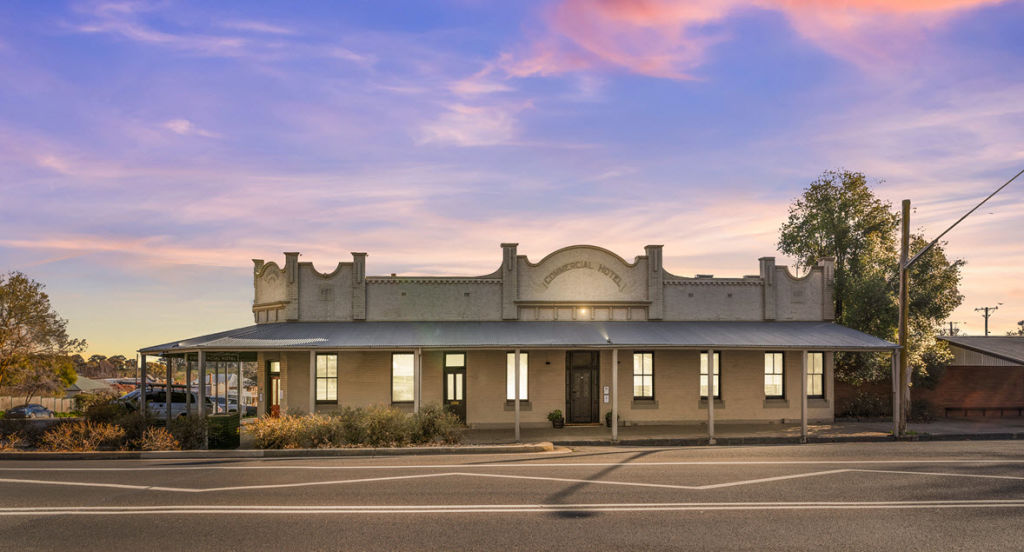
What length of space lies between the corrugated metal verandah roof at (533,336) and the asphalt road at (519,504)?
495 cm

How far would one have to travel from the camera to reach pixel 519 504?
10789 millimetres

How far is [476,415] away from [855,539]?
15.4 meters

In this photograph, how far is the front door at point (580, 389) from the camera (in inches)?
935

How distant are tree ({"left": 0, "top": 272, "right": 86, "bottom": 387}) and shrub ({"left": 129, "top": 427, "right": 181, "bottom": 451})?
28.4 metres

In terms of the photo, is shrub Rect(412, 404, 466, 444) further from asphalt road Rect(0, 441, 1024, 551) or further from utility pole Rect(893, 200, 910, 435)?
utility pole Rect(893, 200, 910, 435)

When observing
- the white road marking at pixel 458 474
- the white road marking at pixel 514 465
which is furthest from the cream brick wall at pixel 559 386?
the white road marking at pixel 458 474

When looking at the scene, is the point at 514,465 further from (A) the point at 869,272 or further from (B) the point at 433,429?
(A) the point at 869,272

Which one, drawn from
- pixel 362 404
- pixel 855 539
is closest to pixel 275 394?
pixel 362 404

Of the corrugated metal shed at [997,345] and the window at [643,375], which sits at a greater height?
the corrugated metal shed at [997,345]

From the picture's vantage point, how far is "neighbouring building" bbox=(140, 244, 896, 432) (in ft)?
76.1

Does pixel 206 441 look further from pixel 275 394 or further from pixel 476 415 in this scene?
pixel 476 415

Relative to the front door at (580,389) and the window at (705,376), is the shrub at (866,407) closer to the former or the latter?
the window at (705,376)

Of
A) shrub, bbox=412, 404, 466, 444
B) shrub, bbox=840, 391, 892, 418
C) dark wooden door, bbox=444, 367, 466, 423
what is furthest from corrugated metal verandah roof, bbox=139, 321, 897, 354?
shrub, bbox=840, 391, 892, 418

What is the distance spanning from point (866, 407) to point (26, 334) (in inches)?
1698
